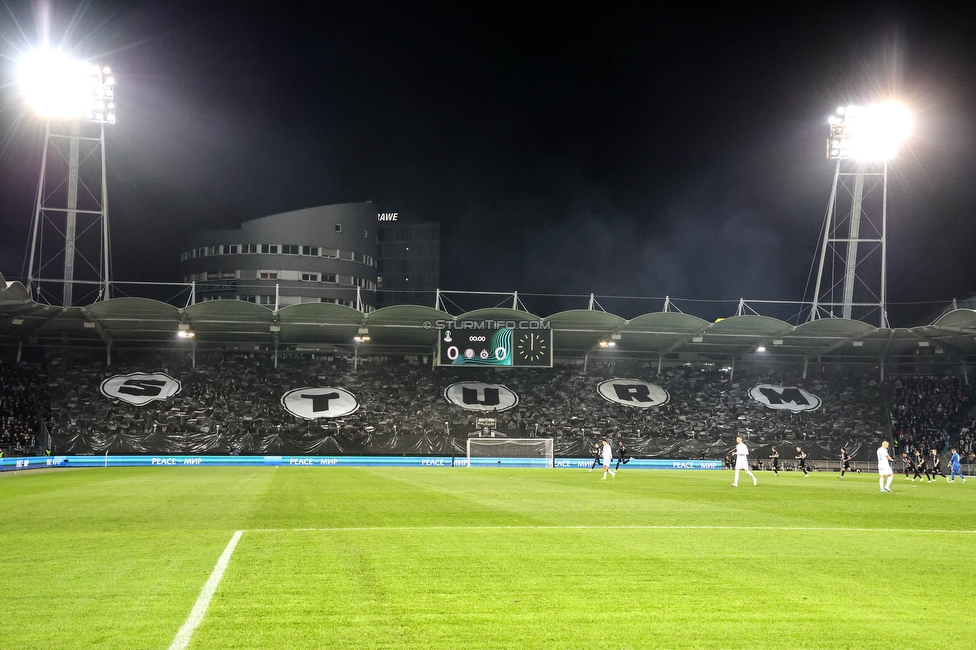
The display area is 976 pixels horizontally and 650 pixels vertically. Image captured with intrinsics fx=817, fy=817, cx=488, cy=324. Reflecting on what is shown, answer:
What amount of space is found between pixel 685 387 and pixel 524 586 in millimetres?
50436

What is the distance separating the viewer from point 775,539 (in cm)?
1237

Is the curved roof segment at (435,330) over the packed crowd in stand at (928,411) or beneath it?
over

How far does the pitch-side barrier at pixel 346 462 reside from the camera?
4288 cm

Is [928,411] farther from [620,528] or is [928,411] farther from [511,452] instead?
[620,528]

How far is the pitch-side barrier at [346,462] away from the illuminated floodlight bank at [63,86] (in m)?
17.6

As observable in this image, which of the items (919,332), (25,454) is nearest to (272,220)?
(25,454)

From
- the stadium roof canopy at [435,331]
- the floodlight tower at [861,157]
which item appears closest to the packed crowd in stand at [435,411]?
the stadium roof canopy at [435,331]

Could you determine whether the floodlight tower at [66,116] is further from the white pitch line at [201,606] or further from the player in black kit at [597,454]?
the white pitch line at [201,606]

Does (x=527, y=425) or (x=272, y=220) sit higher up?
(x=272, y=220)

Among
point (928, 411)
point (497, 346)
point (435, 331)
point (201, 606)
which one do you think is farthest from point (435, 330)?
point (201, 606)

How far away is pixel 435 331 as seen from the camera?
169ft

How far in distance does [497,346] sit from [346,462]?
1063cm

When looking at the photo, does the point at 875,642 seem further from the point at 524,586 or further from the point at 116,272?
the point at 116,272

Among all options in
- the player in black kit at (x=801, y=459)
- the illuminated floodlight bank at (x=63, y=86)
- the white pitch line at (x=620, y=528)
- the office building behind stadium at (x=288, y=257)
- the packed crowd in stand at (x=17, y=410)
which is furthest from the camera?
the office building behind stadium at (x=288, y=257)
